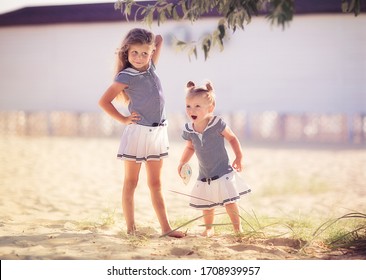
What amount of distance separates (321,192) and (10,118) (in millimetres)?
11123

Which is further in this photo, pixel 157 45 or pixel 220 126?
pixel 157 45

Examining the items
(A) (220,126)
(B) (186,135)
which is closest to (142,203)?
(B) (186,135)

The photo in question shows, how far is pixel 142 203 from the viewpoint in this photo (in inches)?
202

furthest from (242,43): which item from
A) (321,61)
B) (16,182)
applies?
(16,182)

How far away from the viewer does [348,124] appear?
492 inches

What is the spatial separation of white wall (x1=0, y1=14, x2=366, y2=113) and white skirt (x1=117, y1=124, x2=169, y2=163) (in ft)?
30.1

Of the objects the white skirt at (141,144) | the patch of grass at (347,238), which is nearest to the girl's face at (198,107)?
the white skirt at (141,144)

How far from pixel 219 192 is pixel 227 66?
9.81 meters

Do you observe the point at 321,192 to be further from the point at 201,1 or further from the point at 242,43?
the point at 242,43

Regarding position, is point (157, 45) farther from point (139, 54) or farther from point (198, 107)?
point (198, 107)

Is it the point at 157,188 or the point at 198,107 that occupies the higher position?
the point at 198,107

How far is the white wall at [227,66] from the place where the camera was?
12047 millimetres
